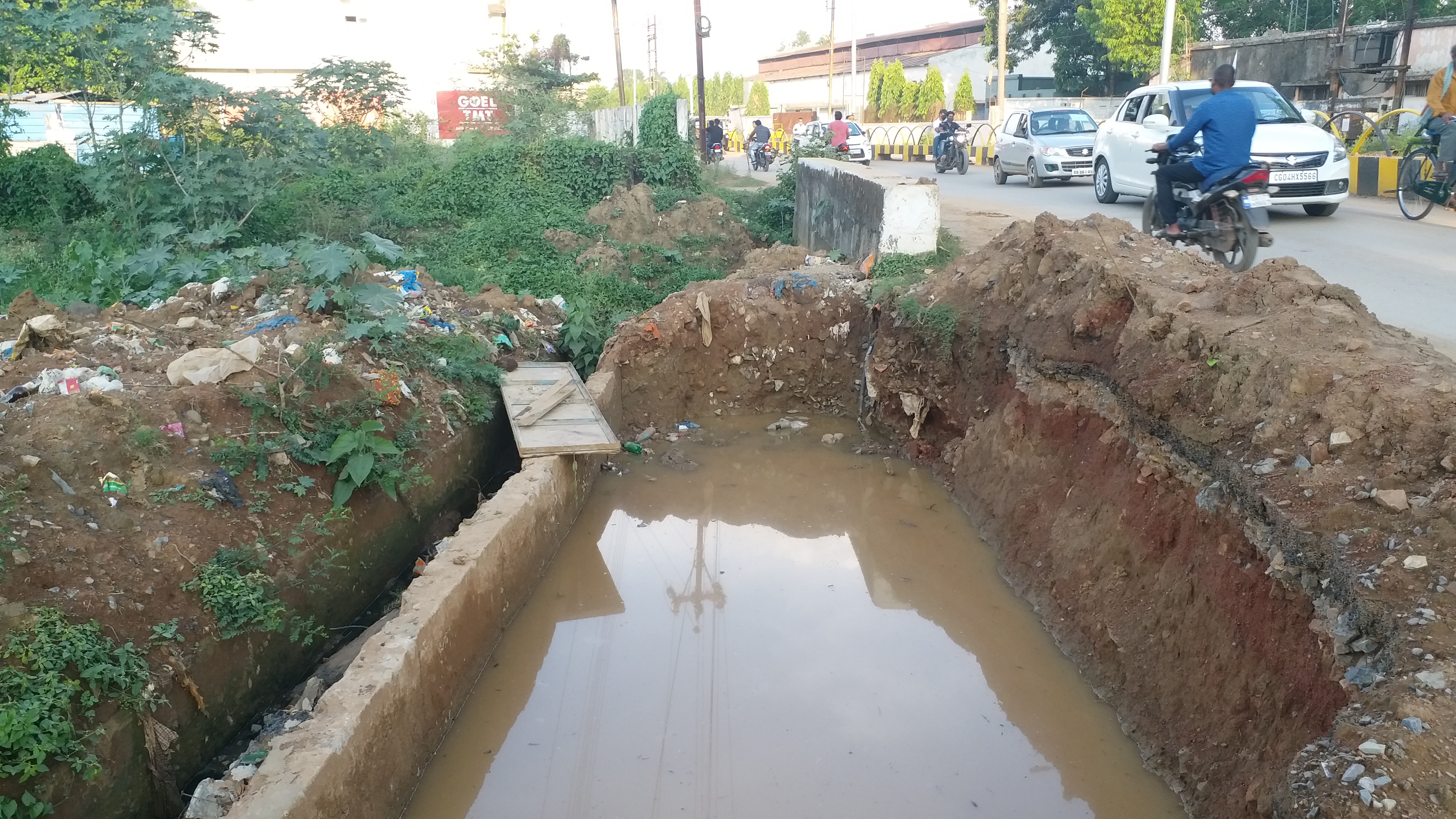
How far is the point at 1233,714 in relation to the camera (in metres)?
3.35

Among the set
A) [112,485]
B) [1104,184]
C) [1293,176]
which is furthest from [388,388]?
[1104,184]

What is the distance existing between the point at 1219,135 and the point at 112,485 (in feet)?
24.2

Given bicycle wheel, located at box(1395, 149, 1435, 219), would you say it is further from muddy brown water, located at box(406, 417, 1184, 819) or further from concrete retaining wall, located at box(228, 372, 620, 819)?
concrete retaining wall, located at box(228, 372, 620, 819)

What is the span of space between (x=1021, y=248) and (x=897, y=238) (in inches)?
69.0

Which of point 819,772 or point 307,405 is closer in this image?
point 819,772

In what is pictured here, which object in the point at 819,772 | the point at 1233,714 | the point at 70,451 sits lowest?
the point at 819,772

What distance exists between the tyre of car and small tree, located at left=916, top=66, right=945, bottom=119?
24.4 m

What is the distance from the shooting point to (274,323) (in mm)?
6637

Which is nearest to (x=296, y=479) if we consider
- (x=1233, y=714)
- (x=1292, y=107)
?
(x=1233, y=714)

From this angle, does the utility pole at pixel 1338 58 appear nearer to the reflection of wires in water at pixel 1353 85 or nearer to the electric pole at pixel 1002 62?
the reflection of wires in water at pixel 1353 85

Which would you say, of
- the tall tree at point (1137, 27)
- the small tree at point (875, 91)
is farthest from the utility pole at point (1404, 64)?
the small tree at point (875, 91)

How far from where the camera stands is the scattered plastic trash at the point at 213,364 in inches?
213

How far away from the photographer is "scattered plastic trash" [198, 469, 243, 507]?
4617mm

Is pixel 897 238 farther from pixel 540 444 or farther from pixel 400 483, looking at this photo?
pixel 400 483
